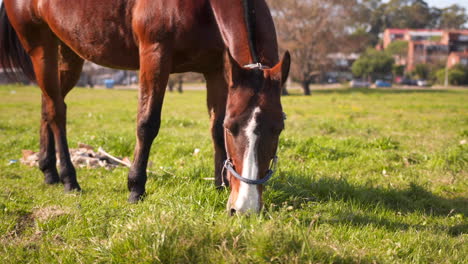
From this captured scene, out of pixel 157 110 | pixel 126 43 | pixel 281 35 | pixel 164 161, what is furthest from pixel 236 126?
pixel 281 35

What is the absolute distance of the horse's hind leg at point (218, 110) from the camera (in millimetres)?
4121

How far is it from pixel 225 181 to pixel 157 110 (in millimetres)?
971

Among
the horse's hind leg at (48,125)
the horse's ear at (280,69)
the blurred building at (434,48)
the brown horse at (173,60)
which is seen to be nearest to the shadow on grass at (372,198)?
the brown horse at (173,60)

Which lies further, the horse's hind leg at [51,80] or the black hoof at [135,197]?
the horse's hind leg at [51,80]

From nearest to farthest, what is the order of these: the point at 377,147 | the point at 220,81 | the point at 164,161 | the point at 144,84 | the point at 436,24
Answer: the point at 144,84
the point at 220,81
the point at 164,161
the point at 377,147
the point at 436,24

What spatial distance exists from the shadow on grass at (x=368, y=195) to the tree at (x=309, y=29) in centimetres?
2956

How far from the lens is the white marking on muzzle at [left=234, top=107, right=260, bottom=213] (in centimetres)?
275

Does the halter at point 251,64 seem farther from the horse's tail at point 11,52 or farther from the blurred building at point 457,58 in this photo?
the blurred building at point 457,58

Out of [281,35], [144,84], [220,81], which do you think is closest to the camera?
[144,84]

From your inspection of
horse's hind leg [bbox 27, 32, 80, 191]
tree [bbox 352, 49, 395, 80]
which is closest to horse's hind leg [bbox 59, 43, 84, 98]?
horse's hind leg [bbox 27, 32, 80, 191]

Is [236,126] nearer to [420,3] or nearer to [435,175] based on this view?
[435,175]

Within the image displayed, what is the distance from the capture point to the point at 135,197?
395 centimetres

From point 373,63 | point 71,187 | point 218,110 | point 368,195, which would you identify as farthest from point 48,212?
point 373,63

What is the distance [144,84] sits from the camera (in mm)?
3822
